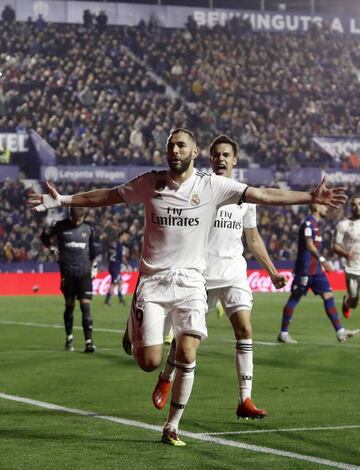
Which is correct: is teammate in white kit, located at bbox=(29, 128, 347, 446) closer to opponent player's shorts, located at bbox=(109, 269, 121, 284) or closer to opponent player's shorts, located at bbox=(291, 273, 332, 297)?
opponent player's shorts, located at bbox=(291, 273, 332, 297)

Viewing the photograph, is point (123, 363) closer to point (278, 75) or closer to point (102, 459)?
point (102, 459)

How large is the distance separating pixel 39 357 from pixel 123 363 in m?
1.63

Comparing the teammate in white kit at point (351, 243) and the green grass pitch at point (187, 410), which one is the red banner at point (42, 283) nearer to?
the green grass pitch at point (187, 410)

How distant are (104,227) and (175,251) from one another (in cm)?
3302

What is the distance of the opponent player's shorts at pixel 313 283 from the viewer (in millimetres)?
19094

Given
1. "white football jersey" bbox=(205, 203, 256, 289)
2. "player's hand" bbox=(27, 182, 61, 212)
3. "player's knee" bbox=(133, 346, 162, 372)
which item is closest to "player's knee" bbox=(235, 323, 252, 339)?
"white football jersey" bbox=(205, 203, 256, 289)

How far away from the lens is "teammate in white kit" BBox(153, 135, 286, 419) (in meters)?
10.1

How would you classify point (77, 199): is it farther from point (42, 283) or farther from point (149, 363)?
point (42, 283)

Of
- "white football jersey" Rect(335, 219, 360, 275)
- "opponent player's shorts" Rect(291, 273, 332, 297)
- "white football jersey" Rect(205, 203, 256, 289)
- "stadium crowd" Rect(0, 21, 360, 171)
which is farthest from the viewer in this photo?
"stadium crowd" Rect(0, 21, 360, 171)

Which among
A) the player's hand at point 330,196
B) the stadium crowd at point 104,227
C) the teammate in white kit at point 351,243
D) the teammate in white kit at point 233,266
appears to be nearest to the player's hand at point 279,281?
the teammate in white kit at point 233,266

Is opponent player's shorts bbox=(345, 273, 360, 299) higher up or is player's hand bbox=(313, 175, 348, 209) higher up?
player's hand bbox=(313, 175, 348, 209)

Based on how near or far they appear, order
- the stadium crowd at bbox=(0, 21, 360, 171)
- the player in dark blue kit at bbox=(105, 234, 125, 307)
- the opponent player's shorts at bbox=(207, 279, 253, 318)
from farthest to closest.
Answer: the stadium crowd at bbox=(0, 21, 360, 171)
the player in dark blue kit at bbox=(105, 234, 125, 307)
the opponent player's shorts at bbox=(207, 279, 253, 318)

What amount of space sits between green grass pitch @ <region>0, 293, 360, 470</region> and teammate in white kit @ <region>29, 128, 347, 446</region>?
66 cm

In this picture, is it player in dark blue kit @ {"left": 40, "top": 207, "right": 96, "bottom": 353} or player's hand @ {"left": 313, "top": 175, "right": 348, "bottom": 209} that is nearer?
player's hand @ {"left": 313, "top": 175, "right": 348, "bottom": 209}
